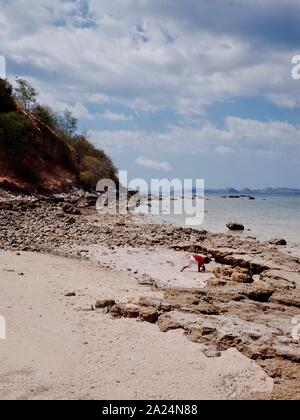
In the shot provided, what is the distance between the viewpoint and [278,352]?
6180 millimetres

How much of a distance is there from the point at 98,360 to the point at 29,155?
33.2 meters

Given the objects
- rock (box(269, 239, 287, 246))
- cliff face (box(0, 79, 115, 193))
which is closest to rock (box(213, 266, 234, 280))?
rock (box(269, 239, 287, 246))

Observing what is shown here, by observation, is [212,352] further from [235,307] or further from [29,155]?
[29,155]

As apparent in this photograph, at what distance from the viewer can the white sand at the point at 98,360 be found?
17.5 ft

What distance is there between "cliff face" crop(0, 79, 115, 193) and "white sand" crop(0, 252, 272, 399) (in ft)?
76.7

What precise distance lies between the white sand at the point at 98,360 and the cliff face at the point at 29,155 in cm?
2339

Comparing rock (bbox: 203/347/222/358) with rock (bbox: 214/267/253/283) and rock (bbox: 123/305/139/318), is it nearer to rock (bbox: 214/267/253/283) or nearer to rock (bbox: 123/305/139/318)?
rock (bbox: 123/305/139/318)

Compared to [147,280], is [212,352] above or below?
below

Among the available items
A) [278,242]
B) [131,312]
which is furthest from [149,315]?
[278,242]

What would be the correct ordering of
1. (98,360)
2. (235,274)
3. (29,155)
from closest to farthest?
(98,360) → (235,274) → (29,155)

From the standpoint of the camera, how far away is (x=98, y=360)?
19.8ft

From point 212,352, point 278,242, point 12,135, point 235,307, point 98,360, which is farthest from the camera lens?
point 12,135

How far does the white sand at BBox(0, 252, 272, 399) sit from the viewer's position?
5320 mm
